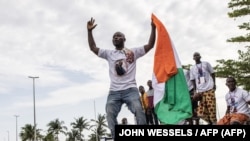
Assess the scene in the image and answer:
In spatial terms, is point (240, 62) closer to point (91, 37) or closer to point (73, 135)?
point (91, 37)

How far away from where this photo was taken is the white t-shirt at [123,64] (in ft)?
22.3

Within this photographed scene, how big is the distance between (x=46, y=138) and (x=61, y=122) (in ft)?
22.5

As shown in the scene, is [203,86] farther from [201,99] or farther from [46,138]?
[46,138]

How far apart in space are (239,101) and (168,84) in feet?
6.30

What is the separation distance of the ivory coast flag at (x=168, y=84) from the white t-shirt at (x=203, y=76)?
7.59 ft


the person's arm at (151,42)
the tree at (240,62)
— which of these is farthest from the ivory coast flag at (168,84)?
the tree at (240,62)

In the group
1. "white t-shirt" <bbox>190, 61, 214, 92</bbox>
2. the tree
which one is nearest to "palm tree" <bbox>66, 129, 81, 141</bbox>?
the tree

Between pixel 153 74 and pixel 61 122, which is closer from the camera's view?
pixel 153 74

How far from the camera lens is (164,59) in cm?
798

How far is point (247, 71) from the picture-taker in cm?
2402

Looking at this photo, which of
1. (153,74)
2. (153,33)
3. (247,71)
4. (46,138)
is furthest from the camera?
(46,138)

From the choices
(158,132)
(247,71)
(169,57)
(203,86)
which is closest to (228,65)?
(247,71)

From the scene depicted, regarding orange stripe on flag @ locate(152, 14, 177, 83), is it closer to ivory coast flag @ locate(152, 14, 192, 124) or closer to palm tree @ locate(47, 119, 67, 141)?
ivory coast flag @ locate(152, 14, 192, 124)

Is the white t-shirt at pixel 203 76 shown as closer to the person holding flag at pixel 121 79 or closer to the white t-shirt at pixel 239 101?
the white t-shirt at pixel 239 101
